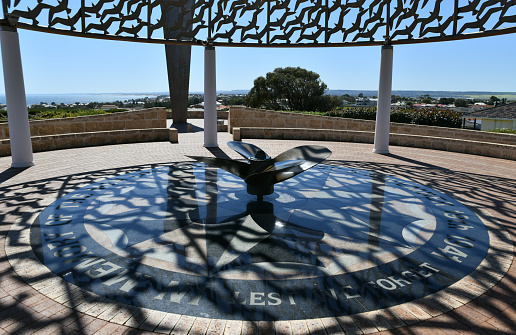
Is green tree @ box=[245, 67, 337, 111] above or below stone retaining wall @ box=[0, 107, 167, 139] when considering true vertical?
above

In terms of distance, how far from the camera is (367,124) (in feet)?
69.5

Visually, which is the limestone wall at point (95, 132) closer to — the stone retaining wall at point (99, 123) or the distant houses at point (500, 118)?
the stone retaining wall at point (99, 123)

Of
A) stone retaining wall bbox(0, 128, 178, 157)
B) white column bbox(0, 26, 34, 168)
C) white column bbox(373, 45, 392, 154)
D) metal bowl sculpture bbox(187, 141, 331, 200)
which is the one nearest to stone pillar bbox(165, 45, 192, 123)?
stone retaining wall bbox(0, 128, 178, 157)

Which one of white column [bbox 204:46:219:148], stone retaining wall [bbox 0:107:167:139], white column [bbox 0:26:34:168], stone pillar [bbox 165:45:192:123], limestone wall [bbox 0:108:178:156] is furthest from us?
stone pillar [bbox 165:45:192:123]

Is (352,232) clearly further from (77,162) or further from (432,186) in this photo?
(77,162)

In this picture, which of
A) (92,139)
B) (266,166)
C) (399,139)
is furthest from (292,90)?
(266,166)

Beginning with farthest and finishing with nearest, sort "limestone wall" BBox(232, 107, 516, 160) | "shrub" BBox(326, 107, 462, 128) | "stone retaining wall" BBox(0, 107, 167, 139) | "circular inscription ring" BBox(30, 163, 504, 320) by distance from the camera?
"shrub" BBox(326, 107, 462, 128)
"stone retaining wall" BBox(0, 107, 167, 139)
"limestone wall" BBox(232, 107, 516, 160)
"circular inscription ring" BBox(30, 163, 504, 320)

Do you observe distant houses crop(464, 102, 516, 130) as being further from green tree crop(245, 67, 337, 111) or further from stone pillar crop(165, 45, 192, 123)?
stone pillar crop(165, 45, 192, 123)

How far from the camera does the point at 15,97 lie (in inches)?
436

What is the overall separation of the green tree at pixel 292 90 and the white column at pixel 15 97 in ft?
112

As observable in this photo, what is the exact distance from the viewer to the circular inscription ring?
13.9ft

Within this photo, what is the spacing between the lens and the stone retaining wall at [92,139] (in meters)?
14.4

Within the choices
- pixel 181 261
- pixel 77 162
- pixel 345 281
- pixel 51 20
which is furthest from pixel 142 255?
pixel 51 20

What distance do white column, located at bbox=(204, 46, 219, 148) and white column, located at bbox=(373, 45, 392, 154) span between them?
6557 mm
